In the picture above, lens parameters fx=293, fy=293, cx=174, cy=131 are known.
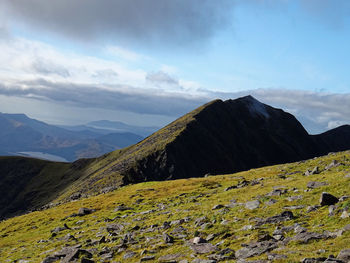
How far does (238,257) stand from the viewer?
60.3 feet

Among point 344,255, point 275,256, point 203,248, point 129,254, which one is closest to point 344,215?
point 344,255

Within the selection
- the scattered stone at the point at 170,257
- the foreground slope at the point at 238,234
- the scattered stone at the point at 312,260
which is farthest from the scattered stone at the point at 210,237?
the scattered stone at the point at 312,260

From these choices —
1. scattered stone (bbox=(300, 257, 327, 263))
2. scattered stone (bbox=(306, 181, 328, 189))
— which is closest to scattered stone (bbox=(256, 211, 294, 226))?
scattered stone (bbox=(300, 257, 327, 263))

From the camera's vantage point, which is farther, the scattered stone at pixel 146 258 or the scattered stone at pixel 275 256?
the scattered stone at pixel 146 258

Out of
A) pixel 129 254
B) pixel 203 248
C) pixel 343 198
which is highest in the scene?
pixel 343 198

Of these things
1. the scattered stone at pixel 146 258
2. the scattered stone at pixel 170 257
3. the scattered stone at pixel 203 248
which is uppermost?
the scattered stone at pixel 203 248

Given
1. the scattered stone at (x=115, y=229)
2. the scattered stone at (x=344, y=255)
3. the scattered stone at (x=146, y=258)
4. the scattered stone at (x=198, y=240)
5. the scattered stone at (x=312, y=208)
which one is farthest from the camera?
the scattered stone at (x=115, y=229)

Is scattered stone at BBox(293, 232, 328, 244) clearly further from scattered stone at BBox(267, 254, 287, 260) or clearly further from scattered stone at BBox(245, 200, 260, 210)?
scattered stone at BBox(245, 200, 260, 210)

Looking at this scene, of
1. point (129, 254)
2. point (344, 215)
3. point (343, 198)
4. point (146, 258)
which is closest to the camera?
point (344, 215)

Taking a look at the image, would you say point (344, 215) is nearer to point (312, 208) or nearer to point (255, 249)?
point (312, 208)

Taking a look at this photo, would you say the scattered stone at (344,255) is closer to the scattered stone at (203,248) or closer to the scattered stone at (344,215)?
the scattered stone at (344,215)

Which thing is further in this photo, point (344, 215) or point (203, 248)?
point (203, 248)

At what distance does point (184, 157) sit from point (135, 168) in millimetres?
34384

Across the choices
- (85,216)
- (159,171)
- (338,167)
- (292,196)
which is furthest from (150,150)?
(292,196)
